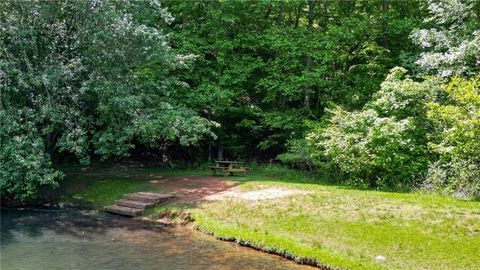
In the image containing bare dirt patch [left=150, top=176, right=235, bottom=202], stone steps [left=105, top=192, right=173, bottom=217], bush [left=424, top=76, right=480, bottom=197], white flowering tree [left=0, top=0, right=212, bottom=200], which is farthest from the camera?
bare dirt patch [left=150, top=176, right=235, bottom=202]

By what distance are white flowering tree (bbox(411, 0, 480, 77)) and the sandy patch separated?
25.1 ft

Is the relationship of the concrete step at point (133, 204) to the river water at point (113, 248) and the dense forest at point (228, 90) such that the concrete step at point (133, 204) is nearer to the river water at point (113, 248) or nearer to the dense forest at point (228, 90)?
the river water at point (113, 248)

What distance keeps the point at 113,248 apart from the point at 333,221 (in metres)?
5.83

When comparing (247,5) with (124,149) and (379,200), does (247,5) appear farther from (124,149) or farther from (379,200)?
(379,200)

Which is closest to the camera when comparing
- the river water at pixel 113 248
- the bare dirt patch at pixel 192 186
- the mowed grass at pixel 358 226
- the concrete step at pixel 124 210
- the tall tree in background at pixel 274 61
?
the mowed grass at pixel 358 226

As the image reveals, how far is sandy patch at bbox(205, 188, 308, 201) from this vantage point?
14844mm

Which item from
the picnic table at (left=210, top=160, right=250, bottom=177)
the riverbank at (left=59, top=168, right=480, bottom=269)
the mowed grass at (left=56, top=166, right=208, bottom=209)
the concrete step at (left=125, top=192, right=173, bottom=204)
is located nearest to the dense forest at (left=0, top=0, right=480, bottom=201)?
the mowed grass at (left=56, top=166, right=208, bottom=209)

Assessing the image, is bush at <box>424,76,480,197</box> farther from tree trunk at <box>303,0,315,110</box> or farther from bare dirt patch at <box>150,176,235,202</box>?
tree trunk at <box>303,0,315,110</box>

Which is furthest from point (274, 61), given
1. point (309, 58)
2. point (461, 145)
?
point (461, 145)

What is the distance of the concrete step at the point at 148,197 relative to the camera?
15.8 metres

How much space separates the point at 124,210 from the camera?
15.4 metres

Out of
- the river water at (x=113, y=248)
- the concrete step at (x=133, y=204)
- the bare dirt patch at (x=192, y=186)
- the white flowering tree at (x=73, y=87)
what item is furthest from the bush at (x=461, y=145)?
the concrete step at (x=133, y=204)

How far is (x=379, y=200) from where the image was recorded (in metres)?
13.2

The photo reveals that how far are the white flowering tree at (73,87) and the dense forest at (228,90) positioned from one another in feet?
0.19
